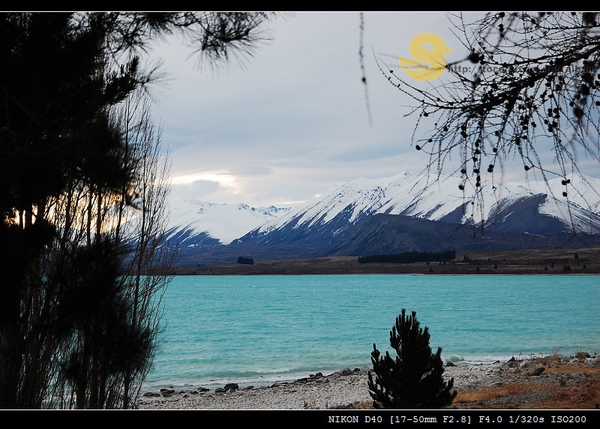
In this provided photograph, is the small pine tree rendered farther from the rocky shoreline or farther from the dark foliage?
the rocky shoreline

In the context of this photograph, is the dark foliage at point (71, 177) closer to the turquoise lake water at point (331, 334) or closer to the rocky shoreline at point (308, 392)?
the turquoise lake water at point (331, 334)

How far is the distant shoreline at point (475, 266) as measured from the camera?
4670 inches

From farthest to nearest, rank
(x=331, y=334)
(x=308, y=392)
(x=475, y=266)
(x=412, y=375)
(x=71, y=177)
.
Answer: (x=475, y=266) → (x=331, y=334) → (x=308, y=392) → (x=412, y=375) → (x=71, y=177)

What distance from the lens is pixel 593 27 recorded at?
3.28 meters

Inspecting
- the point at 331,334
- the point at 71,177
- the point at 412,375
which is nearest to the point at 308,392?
the point at 412,375

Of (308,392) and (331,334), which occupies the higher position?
(308,392)

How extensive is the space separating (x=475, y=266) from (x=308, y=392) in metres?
127

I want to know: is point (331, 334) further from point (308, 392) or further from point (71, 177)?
point (71, 177)

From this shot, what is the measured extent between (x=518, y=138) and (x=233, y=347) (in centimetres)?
3839

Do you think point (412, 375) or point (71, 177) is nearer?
point (71, 177)

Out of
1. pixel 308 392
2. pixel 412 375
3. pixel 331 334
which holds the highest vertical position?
pixel 412 375

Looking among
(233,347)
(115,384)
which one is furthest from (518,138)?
(233,347)

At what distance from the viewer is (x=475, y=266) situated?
138 m

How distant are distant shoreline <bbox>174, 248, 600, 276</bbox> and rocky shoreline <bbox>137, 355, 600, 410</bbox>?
90702 millimetres
